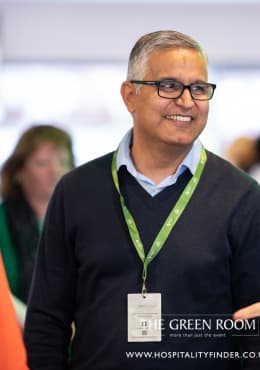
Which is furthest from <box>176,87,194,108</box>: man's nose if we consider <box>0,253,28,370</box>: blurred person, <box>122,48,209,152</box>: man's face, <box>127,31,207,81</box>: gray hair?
<box>0,253,28,370</box>: blurred person

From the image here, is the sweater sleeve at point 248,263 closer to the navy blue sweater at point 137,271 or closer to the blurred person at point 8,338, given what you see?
the navy blue sweater at point 137,271

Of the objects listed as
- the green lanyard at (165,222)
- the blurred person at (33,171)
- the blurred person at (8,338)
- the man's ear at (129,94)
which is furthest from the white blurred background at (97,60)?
the blurred person at (8,338)

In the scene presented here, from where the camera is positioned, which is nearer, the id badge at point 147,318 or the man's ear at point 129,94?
the id badge at point 147,318

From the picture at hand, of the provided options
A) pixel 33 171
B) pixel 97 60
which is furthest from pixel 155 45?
pixel 97 60

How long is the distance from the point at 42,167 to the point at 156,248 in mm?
1911

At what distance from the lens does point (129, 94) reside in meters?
Result: 2.60

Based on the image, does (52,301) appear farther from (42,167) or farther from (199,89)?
(42,167)

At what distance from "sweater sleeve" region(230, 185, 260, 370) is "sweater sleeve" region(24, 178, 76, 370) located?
1.51ft

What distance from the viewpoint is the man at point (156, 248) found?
7.82 feet

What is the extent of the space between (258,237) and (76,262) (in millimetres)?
512

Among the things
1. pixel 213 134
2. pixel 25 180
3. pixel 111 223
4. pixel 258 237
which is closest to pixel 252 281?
pixel 258 237

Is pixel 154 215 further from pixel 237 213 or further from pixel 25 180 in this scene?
pixel 25 180

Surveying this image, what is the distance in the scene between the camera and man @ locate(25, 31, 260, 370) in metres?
2.38

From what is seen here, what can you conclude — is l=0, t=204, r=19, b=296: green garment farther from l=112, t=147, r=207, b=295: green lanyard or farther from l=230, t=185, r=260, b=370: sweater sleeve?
l=230, t=185, r=260, b=370: sweater sleeve
